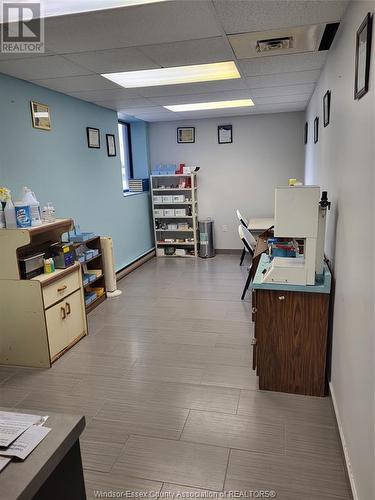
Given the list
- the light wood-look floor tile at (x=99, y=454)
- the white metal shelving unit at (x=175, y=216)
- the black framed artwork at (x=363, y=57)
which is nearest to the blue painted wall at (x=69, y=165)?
the white metal shelving unit at (x=175, y=216)

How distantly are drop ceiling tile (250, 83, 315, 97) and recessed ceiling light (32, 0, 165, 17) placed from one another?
252 centimetres

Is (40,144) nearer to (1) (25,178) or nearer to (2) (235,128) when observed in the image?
(1) (25,178)

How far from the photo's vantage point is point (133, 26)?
85.4 inches

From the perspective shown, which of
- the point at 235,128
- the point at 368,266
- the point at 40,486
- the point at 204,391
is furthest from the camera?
the point at 235,128

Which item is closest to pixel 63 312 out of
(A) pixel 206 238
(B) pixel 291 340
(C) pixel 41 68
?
(B) pixel 291 340

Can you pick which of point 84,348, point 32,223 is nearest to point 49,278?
point 32,223

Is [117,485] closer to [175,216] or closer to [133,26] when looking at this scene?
[133,26]

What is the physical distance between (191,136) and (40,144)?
11.2 ft

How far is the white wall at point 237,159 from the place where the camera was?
6.13 m

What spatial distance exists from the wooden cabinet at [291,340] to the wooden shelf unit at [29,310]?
1.66 m

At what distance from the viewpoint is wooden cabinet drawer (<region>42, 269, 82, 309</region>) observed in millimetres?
2910

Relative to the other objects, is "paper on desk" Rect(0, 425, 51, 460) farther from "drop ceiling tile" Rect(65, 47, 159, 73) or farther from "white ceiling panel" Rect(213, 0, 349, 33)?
"drop ceiling tile" Rect(65, 47, 159, 73)

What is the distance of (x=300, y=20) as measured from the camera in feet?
7.17

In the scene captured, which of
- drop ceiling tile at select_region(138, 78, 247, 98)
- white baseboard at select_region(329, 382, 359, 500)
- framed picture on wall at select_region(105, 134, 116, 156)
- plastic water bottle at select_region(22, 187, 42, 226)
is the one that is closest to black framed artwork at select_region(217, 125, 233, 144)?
framed picture on wall at select_region(105, 134, 116, 156)
